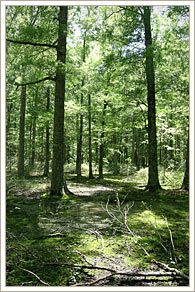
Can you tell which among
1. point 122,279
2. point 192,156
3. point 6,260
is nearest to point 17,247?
point 6,260

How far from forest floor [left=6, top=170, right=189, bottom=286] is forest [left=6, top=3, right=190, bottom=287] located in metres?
0.01

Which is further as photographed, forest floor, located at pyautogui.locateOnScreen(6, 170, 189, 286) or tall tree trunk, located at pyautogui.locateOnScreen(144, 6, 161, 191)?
tall tree trunk, located at pyautogui.locateOnScreen(144, 6, 161, 191)

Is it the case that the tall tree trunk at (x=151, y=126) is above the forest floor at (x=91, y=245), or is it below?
above

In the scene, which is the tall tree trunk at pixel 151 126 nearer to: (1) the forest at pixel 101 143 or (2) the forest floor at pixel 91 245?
(1) the forest at pixel 101 143

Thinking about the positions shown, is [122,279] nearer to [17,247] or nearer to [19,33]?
[17,247]

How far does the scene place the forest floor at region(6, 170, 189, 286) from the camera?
2929 millimetres

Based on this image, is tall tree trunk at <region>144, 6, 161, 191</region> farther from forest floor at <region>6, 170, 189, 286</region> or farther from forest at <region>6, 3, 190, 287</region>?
forest floor at <region>6, 170, 189, 286</region>

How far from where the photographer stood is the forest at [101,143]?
3.27m

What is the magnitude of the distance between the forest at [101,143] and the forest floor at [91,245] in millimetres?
13

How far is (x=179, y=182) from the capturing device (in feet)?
33.0

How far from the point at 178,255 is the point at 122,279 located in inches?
41.2

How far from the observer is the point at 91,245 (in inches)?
152

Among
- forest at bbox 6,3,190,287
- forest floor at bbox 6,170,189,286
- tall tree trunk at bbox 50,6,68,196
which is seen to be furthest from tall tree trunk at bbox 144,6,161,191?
tall tree trunk at bbox 50,6,68,196

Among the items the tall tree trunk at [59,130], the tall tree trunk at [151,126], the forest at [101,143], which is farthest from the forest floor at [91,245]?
the tall tree trunk at [151,126]
